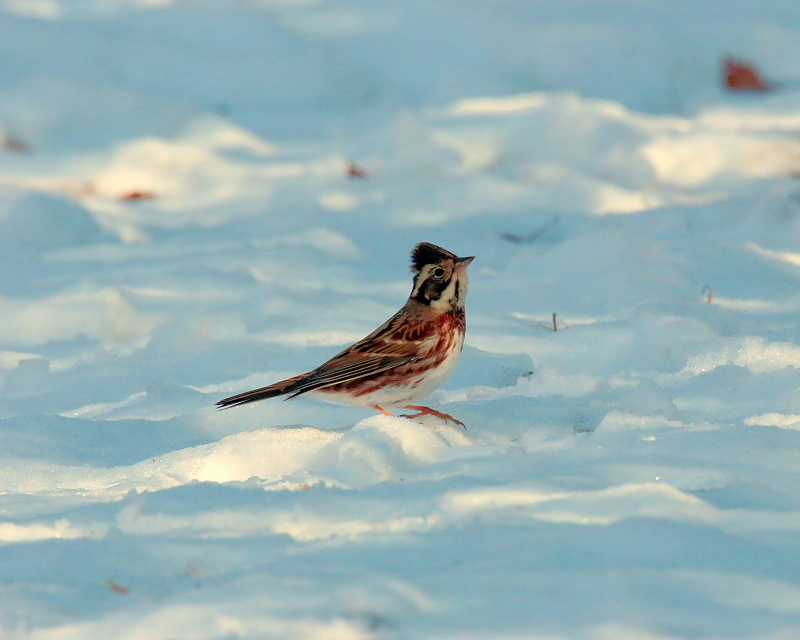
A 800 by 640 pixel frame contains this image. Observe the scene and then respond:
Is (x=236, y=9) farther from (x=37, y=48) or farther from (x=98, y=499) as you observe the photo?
(x=98, y=499)

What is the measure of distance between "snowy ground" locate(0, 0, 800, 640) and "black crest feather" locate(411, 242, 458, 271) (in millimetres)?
636

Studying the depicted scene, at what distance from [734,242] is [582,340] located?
2.23 meters

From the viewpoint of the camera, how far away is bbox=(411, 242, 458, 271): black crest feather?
15.6 feet

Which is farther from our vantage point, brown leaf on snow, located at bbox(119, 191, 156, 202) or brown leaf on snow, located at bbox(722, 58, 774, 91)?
brown leaf on snow, located at bbox(722, 58, 774, 91)

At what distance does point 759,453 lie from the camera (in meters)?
3.20

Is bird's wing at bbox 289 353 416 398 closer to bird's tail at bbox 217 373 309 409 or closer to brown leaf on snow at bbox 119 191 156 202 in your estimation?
bird's tail at bbox 217 373 309 409

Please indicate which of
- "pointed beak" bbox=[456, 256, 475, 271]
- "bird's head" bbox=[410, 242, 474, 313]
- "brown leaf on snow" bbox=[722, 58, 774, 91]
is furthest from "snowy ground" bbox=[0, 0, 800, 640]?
"pointed beak" bbox=[456, 256, 475, 271]

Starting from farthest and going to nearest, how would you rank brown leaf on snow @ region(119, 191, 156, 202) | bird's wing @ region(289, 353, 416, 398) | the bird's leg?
brown leaf on snow @ region(119, 191, 156, 202)
bird's wing @ region(289, 353, 416, 398)
the bird's leg

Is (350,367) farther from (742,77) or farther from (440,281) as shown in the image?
(742,77)

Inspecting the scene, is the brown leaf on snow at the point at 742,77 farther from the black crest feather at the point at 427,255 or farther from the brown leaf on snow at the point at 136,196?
the black crest feather at the point at 427,255

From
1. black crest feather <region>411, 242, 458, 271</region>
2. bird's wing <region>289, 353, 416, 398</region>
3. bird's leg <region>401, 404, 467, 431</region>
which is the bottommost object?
bird's leg <region>401, 404, 467, 431</region>

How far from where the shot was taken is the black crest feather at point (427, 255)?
187 inches

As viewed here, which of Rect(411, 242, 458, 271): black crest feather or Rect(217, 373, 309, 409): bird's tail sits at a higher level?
Rect(411, 242, 458, 271): black crest feather

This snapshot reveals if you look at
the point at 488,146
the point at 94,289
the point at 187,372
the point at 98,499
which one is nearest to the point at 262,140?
the point at 488,146
